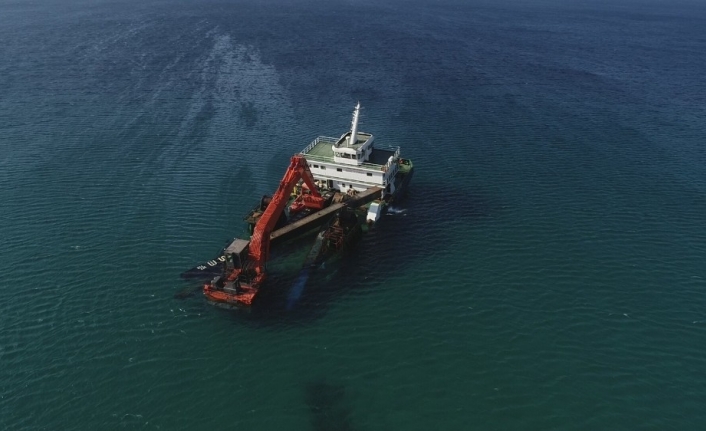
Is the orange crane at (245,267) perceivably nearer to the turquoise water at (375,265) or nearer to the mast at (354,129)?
the turquoise water at (375,265)

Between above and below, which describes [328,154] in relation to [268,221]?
above

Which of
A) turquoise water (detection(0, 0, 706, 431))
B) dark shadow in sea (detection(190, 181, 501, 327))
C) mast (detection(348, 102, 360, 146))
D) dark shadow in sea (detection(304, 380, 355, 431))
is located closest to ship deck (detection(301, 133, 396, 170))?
mast (detection(348, 102, 360, 146))

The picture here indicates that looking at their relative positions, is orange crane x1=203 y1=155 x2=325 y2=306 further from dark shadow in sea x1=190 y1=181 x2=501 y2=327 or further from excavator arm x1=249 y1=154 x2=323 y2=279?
dark shadow in sea x1=190 y1=181 x2=501 y2=327

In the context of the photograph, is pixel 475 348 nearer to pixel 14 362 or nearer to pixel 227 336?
pixel 227 336

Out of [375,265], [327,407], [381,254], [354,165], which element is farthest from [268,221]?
[327,407]

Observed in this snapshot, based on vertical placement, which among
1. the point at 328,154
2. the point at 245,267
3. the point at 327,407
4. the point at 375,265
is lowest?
the point at 327,407

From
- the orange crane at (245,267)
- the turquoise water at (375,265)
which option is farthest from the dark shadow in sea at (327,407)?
the orange crane at (245,267)

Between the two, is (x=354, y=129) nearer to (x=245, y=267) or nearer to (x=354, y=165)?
(x=354, y=165)
